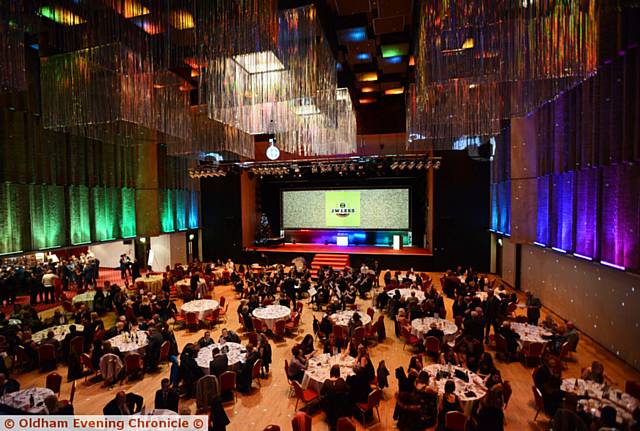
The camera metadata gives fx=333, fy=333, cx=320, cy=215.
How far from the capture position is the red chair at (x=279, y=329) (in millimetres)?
9148

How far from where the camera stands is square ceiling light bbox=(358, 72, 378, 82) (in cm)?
1153

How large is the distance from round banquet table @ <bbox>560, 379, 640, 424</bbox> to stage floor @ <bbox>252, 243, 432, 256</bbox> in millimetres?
12478

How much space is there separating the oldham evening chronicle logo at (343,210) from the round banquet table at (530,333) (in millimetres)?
13771

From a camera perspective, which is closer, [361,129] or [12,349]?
[12,349]

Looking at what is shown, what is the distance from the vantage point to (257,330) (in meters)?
9.38

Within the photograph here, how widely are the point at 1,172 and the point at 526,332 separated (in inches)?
580

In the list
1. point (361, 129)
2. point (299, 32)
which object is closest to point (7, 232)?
point (299, 32)

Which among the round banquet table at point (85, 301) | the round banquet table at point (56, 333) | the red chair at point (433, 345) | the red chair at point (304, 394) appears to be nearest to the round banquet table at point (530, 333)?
the red chair at point (433, 345)

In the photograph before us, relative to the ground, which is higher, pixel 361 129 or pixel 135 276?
pixel 361 129

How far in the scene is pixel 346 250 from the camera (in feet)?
63.4

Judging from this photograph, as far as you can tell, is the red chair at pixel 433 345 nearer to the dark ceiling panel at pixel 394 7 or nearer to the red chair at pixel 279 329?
the red chair at pixel 279 329

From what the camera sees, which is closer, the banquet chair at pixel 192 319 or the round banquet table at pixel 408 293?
the banquet chair at pixel 192 319

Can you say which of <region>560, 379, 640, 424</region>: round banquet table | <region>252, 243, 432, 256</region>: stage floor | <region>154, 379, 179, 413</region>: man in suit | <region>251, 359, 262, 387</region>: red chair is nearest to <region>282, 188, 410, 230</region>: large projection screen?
<region>252, 243, 432, 256</region>: stage floor

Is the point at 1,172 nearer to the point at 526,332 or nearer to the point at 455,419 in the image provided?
the point at 455,419
